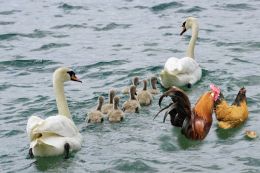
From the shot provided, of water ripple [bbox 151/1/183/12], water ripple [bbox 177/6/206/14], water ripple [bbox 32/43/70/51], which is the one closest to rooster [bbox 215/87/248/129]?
water ripple [bbox 32/43/70/51]

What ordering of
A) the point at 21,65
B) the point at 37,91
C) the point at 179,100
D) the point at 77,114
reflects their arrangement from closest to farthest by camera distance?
the point at 179,100, the point at 77,114, the point at 37,91, the point at 21,65

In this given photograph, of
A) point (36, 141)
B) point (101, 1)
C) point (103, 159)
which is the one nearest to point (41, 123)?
point (36, 141)

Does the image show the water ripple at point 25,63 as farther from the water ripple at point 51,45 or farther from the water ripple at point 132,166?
the water ripple at point 132,166

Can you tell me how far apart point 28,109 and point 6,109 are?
1.48 ft

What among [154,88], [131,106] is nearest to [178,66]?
[154,88]

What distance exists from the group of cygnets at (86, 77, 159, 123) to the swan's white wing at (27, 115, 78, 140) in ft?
4.14

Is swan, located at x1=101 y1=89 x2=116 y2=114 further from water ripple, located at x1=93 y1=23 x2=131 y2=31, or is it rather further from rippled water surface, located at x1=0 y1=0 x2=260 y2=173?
water ripple, located at x1=93 y1=23 x2=131 y2=31

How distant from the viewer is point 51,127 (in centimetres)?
1142

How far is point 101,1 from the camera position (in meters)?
24.6

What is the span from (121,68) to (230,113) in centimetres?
454

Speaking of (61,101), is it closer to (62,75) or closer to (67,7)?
(62,75)

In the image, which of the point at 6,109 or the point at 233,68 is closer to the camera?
the point at 6,109

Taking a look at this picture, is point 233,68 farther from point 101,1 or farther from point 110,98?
point 101,1

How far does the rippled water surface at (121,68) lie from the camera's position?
1153 centimetres
